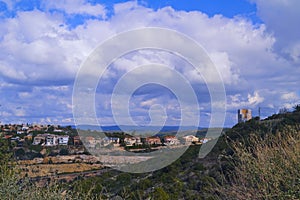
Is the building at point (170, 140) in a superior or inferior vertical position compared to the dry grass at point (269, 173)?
superior

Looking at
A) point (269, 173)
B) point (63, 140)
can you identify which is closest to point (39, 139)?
point (63, 140)

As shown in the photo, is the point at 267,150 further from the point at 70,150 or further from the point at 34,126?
the point at 34,126

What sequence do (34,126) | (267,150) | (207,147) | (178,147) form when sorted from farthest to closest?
(34,126) → (207,147) → (178,147) → (267,150)

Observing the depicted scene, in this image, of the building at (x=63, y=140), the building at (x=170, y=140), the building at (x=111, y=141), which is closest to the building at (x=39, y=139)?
the building at (x=63, y=140)

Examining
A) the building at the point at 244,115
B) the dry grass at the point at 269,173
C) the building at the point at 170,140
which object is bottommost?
the dry grass at the point at 269,173

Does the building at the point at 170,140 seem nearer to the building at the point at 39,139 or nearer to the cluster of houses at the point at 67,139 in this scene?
the cluster of houses at the point at 67,139

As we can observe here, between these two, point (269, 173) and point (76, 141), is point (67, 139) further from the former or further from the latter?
point (269, 173)

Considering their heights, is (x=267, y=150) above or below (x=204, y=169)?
above

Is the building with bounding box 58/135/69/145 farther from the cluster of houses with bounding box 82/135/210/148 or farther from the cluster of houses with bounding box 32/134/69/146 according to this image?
the cluster of houses with bounding box 82/135/210/148

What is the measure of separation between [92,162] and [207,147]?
559cm

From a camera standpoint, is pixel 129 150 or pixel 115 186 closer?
pixel 115 186

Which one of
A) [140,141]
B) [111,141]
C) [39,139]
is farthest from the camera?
[39,139]

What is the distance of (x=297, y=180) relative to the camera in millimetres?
5973

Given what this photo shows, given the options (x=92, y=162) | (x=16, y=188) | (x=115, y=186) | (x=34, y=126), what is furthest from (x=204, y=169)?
(x=34, y=126)
